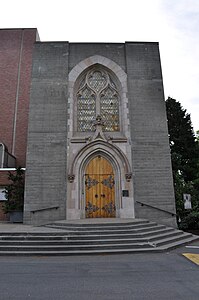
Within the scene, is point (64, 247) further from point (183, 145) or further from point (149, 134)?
point (183, 145)

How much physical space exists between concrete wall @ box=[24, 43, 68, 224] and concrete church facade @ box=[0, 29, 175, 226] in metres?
0.05

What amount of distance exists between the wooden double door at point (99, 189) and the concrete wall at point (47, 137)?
1.26 metres

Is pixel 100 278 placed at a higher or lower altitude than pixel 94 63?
lower

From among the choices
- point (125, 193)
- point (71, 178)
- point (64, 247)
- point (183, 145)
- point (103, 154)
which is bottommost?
point (64, 247)

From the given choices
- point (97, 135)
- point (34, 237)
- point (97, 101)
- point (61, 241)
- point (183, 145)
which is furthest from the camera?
point (183, 145)

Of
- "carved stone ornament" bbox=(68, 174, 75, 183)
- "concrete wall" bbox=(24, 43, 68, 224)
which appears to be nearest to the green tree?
"carved stone ornament" bbox=(68, 174, 75, 183)

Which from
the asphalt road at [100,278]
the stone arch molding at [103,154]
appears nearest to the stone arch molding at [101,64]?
the stone arch molding at [103,154]

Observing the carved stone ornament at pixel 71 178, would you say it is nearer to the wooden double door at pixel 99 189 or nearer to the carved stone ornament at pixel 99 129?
the wooden double door at pixel 99 189

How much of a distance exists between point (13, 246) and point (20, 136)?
11.6 metres

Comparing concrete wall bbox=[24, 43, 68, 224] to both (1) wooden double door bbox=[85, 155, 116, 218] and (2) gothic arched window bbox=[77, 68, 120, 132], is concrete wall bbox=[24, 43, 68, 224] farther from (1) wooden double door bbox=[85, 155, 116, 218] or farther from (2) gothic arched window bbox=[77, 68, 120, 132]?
(1) wooden double door bbox=[85, 155, 116, 218]

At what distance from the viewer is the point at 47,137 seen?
11961 mm

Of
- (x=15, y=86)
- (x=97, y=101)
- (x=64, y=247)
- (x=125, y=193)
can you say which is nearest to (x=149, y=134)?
(x=125, y=193)

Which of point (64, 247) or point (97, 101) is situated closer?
point (64, 247)

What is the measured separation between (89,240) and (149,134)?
6.80 meters
